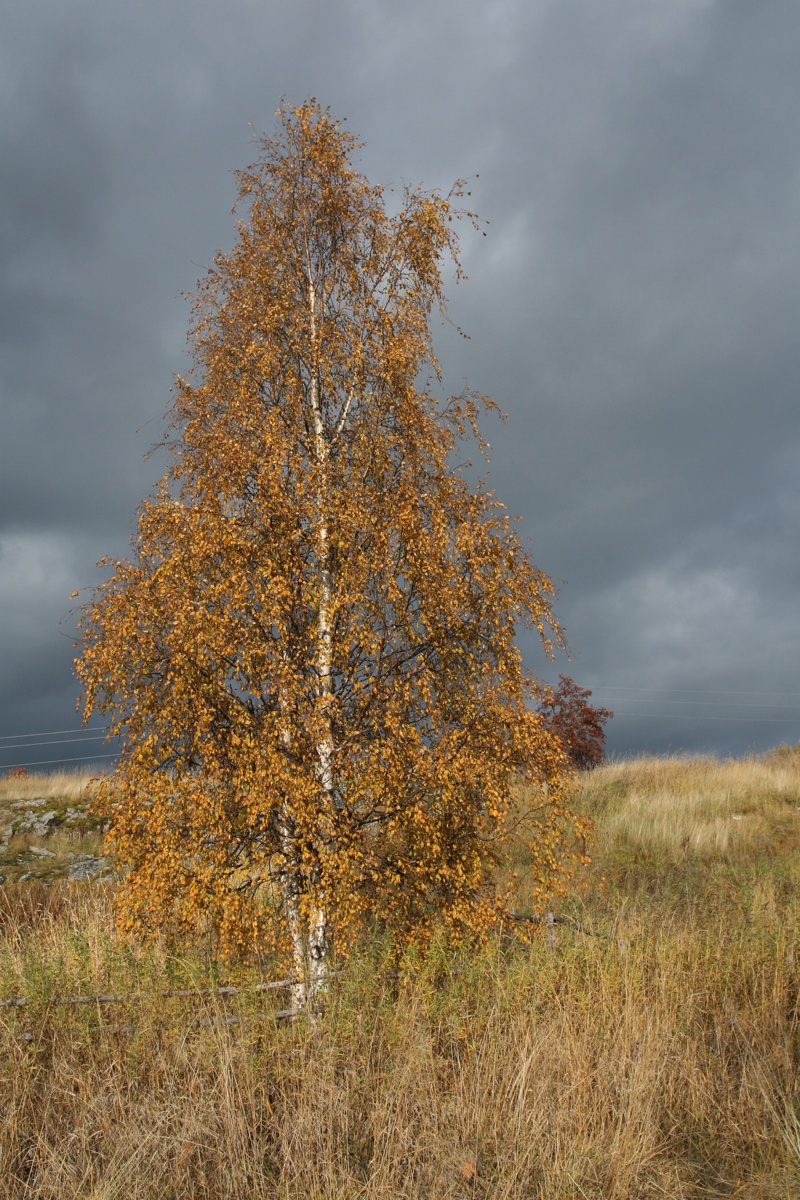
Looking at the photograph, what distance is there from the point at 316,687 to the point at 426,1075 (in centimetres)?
347

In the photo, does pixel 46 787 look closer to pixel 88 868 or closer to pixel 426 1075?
pixel 88 868

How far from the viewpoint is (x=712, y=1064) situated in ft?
22.0

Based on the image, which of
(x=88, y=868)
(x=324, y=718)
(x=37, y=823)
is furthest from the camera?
(x=37, y=823)

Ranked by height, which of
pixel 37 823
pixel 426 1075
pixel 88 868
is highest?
pixel 37 823

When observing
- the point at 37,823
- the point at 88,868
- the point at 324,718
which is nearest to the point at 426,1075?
the point at 324,718

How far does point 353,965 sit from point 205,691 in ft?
9.22

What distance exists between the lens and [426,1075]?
617 centimetres

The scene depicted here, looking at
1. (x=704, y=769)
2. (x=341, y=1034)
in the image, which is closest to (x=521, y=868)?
(x=341, y=1034)

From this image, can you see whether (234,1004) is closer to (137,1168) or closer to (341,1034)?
(341,1034)

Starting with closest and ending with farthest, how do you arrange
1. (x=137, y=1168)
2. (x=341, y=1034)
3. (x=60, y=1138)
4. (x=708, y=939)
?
(x=137, y=1168)
(x=60, y=1138)
(x=341, y=1034)
(x=708, y=939)

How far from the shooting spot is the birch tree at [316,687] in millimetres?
7570

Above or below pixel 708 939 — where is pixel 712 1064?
below

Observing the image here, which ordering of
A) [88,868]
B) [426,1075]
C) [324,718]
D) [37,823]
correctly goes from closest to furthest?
[426,1075] < [324,718] < [88,868] < [37,823]

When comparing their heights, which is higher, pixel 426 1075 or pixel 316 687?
pixel 316 687
